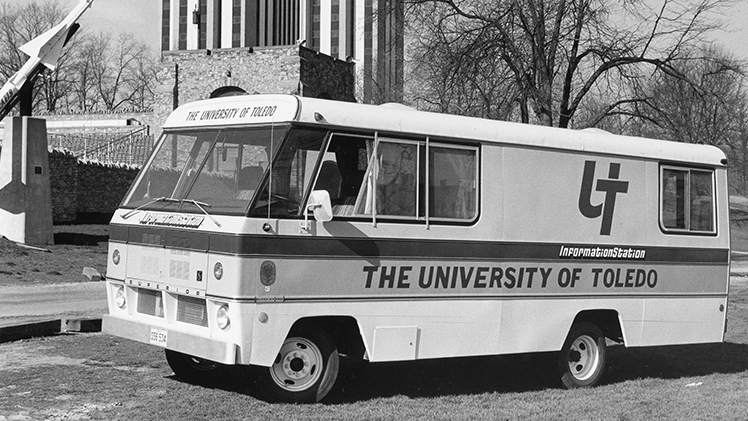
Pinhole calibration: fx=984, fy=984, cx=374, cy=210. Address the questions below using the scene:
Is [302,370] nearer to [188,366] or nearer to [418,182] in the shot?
[188,366]

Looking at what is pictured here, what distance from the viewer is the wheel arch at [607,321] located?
36.1 ft

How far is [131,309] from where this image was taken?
31.0 ft

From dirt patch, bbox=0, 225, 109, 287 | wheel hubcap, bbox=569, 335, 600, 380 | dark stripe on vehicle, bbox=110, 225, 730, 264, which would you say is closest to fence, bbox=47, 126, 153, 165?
dirt patch, bbox=0, 225, 109, 287

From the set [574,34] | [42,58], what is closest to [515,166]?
[574,34]

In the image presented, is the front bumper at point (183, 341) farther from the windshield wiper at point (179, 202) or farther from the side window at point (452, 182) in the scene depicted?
the side window at point (452, 182)

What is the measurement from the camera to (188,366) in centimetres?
1002

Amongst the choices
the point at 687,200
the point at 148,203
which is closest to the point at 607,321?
the point at 687,200

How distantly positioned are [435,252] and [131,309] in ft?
9.77

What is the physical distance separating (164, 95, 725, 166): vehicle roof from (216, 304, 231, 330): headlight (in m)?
1.71

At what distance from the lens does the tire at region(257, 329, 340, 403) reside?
28.6 ft

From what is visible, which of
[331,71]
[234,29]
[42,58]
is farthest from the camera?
[234,29]

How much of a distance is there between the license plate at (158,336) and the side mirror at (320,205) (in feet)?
5.76

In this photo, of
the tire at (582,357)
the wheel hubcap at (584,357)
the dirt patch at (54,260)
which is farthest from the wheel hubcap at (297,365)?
the dirt patch at (54,260)

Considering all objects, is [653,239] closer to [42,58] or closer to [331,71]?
[42,58]
